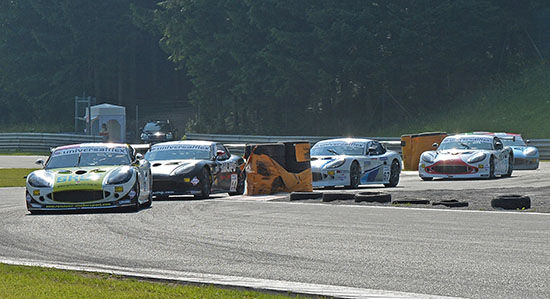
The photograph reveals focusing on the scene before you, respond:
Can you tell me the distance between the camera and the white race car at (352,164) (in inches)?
914

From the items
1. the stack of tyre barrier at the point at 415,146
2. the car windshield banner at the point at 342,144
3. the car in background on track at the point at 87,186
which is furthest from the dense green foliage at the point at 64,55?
the car in background on track at the point at 87,186

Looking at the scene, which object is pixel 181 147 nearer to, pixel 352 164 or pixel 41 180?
pixel 352 164

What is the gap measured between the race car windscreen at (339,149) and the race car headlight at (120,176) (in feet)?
28.6

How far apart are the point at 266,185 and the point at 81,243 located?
985 centimetres

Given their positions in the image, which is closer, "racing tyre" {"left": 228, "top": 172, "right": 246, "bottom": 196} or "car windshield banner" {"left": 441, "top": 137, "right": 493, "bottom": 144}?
"racing tyre" {"left": 228, "top": 172, "right": 246, "bottom": 196}

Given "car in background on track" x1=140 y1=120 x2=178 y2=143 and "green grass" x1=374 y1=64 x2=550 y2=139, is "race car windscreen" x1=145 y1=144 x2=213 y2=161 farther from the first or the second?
"car in background on track" x1=140 y1=120 x2=178 y2=143

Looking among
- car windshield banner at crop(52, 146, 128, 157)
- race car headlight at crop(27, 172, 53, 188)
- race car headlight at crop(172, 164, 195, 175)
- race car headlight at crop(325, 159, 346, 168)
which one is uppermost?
car windshield banner at crop(52, 146, 128, 157)

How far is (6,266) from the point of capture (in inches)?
374

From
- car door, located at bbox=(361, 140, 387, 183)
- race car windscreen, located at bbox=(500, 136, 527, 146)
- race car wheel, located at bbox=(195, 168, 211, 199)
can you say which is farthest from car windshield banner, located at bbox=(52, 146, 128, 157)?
race car windscreen, located at bbox=(500, 136, 527, 146)

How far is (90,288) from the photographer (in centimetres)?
820

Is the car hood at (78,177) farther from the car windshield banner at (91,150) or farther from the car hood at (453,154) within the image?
the car hood at (453,154)

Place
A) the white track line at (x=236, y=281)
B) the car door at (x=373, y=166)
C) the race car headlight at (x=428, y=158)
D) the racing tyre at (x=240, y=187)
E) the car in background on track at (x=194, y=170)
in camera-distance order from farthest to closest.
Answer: the race car headlight at (x=428, y=158) < the car door at (x=373, y=166) < the racing tyre at (x=240, y=187) < the car in background on track at (x=194, y=170) < the white track line at (x=236, y=281)

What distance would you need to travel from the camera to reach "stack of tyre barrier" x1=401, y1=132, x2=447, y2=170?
32.9 meters

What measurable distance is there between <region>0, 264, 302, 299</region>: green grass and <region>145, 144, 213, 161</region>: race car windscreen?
37.8 feet
